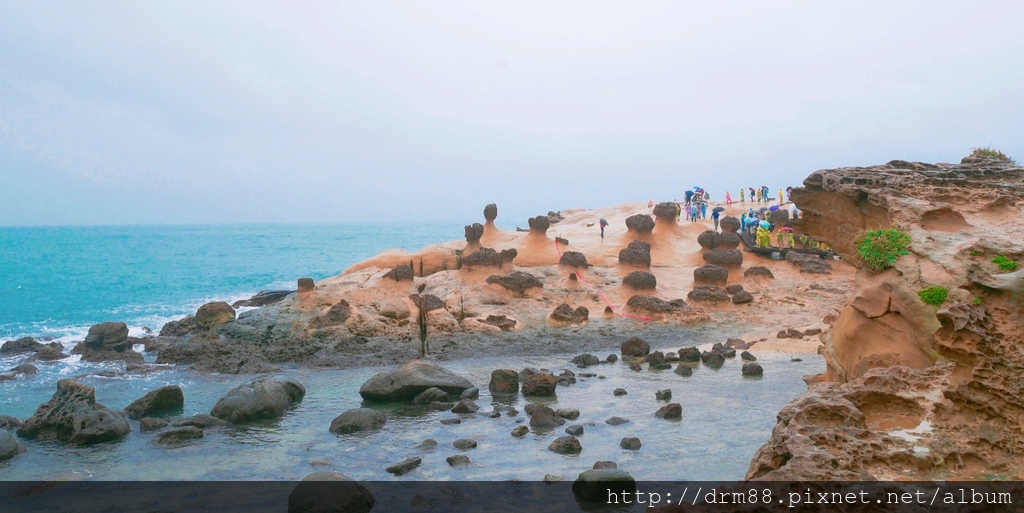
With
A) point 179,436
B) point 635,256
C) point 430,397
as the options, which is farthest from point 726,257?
point 179,436

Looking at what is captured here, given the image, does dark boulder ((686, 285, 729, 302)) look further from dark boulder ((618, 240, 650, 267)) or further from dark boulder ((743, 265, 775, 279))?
dark boulder ((618, 240, 650, 267))

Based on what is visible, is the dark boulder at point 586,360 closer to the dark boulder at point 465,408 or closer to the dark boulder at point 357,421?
the dark boulder at point 465,408

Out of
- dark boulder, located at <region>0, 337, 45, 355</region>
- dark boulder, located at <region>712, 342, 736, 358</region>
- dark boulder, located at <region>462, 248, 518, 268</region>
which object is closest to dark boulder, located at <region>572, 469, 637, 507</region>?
dark boulder, located at <region>712, 342, 736, 358</region>

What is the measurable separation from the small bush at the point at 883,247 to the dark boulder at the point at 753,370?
705 cm

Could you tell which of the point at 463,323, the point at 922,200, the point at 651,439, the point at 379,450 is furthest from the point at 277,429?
the point at 922,200

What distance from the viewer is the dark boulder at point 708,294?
24.5 m

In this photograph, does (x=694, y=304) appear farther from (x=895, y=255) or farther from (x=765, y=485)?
(x=765, y=485)

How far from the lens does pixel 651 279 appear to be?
25.5 meters

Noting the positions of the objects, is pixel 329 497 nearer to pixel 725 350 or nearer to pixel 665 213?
pixel 725 350

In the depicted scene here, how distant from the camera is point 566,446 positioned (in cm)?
1120

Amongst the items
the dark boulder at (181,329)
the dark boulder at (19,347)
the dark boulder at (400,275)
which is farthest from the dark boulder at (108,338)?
the dark boulder at (400,275)

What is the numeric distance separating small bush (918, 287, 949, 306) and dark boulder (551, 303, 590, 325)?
15.2 meters

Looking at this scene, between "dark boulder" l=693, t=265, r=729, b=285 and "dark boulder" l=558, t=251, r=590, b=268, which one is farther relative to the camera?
"dark boulder" l=558, t=251, r=590, b=268

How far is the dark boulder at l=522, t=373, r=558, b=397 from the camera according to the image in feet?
49.7
